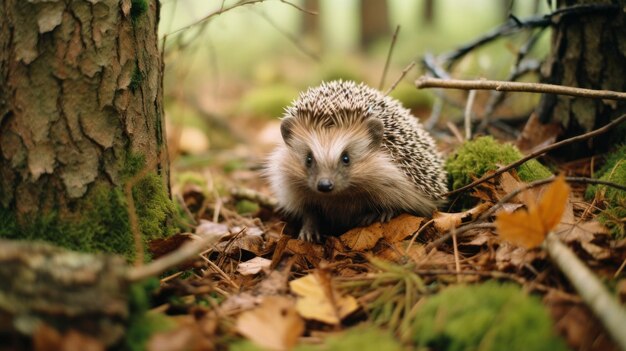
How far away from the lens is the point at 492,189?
3.72m

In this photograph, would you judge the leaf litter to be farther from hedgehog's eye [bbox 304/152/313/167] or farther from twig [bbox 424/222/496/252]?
hedgehog's eye [bbox 304/152/313/167]

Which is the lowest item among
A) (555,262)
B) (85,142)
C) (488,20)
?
(555,262)

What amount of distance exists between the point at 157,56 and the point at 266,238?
164 centimetres

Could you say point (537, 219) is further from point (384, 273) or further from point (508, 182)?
point (508, 182)

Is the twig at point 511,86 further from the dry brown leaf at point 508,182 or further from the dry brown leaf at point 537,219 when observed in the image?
the dry brown leaf at point 537,219

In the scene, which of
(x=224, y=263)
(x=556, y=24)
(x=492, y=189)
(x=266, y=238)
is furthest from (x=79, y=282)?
(x=556, y=24)

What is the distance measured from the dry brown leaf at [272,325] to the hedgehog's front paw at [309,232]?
5.07ft

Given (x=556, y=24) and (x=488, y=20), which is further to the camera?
(x=488, y=20)

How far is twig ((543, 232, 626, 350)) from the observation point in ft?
6.21

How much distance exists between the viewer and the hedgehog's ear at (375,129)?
13.4ft

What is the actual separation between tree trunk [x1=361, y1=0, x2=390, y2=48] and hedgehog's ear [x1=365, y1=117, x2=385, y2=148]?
18838 mm

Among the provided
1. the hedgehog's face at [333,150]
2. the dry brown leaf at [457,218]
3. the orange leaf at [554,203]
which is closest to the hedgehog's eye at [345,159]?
the hedgehog's face at [333,150]

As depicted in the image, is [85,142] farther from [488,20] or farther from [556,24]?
[488,20]

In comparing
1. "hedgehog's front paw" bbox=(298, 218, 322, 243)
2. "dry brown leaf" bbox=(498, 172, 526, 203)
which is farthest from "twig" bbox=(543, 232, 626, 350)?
"hedgehog's front paw" bbox=(298, 218, 322, 243)
